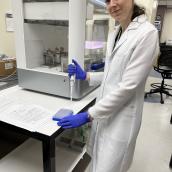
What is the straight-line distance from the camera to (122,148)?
99 centimetres

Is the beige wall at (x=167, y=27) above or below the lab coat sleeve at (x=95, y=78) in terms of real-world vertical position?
above

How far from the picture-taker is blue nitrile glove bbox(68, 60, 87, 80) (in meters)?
1.14

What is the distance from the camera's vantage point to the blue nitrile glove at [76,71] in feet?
3.74

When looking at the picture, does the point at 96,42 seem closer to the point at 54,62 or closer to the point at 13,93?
the point at 54,62

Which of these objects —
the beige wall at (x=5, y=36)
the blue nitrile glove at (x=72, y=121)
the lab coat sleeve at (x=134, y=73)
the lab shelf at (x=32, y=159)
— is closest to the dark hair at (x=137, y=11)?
the lab coat sleeve at (x=134, y=73)

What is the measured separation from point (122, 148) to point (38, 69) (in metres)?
0.76

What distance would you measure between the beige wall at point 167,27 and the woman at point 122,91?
22.7ft

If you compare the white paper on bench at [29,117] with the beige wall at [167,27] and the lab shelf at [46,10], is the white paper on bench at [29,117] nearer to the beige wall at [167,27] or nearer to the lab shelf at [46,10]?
the lab shelf at [46,10]

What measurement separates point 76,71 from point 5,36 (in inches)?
40.2

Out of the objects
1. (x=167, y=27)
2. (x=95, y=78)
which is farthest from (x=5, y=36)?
(x=167, y=27)

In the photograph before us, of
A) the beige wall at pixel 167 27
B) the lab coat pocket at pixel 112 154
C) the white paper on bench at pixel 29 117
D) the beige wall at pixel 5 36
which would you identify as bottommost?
the lab coat pocket at pixel 112 154

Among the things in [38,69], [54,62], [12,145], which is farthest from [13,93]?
[12,145]

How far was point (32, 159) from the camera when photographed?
137 centimetres

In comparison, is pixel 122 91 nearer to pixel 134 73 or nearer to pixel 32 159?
pixel 134 73
